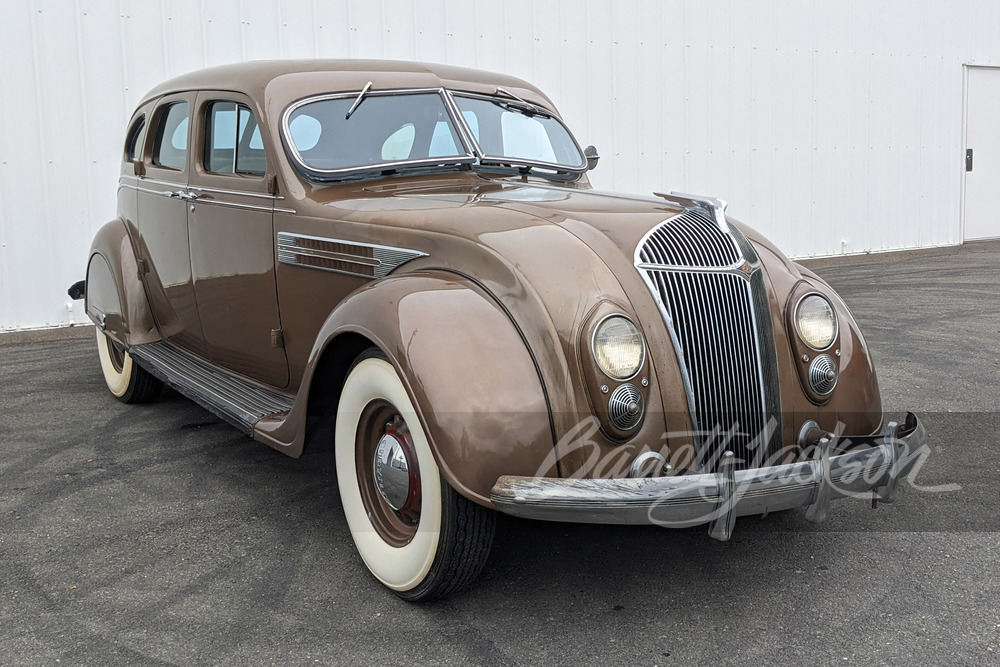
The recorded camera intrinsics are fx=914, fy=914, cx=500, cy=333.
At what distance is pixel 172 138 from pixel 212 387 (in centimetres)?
153

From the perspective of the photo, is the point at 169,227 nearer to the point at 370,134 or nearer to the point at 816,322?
the point at 370,134

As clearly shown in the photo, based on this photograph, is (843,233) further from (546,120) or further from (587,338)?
(587,338)

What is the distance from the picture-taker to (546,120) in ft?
14.9

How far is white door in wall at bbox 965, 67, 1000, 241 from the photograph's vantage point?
1294cm

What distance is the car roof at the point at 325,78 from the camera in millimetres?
3881

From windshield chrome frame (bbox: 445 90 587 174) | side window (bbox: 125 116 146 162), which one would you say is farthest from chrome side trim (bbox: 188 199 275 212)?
side window (bbox: 125 116 146 162)

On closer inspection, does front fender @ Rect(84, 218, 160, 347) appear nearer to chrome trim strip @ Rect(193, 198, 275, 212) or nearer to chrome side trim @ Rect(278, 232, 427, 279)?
chrome trim strip @ Rect(193, 198, 275, 212)

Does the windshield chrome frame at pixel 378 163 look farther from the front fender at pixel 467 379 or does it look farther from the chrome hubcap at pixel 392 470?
the chrome hubcap at pixel 392 470

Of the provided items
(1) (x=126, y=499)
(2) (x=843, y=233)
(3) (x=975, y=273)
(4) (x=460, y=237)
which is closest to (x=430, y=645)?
(4) (x=460, y=237)

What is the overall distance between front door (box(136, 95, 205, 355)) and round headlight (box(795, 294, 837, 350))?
2774 millimetres

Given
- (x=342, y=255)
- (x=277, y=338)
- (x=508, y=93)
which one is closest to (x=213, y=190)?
(x=277, y=338)

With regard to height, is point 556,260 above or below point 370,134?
below

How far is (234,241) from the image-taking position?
3.93 metres

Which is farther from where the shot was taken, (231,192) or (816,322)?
(231,192)
